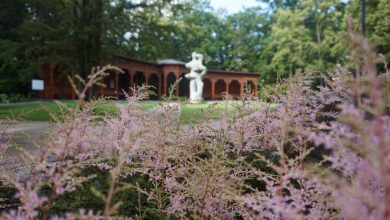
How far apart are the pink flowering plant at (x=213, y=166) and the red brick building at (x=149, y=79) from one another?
2249 cm

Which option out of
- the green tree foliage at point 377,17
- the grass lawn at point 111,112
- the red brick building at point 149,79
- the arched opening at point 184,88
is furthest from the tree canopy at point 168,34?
the arched opening at point 184,88

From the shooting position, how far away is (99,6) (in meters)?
15.6

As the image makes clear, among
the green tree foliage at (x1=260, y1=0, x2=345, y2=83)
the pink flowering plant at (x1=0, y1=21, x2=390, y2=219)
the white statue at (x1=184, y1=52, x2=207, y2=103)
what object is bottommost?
the pink flowering plant at (x1=0, y1=21, x2=390, y2=219)

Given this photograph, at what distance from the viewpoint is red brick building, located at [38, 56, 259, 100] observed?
30609mm

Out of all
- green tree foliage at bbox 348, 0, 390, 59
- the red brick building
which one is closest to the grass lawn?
the red brick building

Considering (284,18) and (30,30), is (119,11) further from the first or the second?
(284,18)

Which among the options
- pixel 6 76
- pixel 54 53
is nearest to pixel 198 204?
pixel 54 53

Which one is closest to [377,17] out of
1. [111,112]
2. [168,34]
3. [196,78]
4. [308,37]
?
[308,37]

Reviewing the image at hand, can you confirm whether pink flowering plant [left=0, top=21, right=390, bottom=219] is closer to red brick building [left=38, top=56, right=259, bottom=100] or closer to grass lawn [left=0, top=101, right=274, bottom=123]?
grass lawn [left=0, top=101, right=274, bottom=123]

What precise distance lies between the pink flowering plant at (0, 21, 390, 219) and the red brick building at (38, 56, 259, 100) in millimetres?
22493

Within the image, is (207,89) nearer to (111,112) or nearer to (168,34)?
(168,34)

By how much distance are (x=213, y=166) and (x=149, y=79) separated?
41.0 m

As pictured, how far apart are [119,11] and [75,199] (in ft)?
42.1

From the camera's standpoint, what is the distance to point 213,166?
9.57 feet
